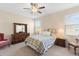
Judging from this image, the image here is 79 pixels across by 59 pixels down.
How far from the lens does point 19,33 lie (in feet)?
6.02

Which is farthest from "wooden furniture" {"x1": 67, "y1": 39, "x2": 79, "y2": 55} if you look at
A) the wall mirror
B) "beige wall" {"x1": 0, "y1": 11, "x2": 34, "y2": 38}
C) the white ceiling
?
the wall mirror

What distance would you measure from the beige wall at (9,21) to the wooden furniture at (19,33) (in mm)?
83

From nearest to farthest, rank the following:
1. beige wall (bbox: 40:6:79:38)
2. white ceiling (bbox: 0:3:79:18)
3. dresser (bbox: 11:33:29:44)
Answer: white ceiling (bbox: 0:3:79:18) → beige wall (bbox: 40:6:79:38) → dresser (bbox: 11:33:29:44)

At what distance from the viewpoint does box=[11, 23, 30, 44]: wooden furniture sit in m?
1.76

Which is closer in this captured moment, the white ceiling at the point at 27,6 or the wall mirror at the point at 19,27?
the white ceiling at the point at 27,6

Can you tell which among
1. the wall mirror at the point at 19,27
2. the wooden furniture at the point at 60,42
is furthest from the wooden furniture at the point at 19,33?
the wooden furniture at the point at 60,42

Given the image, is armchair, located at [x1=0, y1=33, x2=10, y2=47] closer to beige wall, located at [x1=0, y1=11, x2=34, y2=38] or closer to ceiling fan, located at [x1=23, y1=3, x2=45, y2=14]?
beige wall, located at [x1=0, y1=11, x2=34, y2=38]

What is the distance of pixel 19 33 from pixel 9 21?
13.4 inches

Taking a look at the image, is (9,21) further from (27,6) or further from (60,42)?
(60,42)

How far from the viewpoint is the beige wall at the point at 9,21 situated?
1641 millimetres

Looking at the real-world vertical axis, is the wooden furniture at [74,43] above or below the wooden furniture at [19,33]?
below

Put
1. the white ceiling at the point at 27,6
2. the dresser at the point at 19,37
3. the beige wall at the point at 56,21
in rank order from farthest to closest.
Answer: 1. the dresser at the point at 19,37
2. the beige wall at the point at 56,21
3. the white ceiling at the point at 27,6

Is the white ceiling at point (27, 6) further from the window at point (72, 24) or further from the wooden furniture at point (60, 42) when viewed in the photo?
the wooden furniture at point (60, 42)

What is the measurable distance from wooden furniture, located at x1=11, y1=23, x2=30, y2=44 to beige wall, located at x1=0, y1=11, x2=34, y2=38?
8 cm
